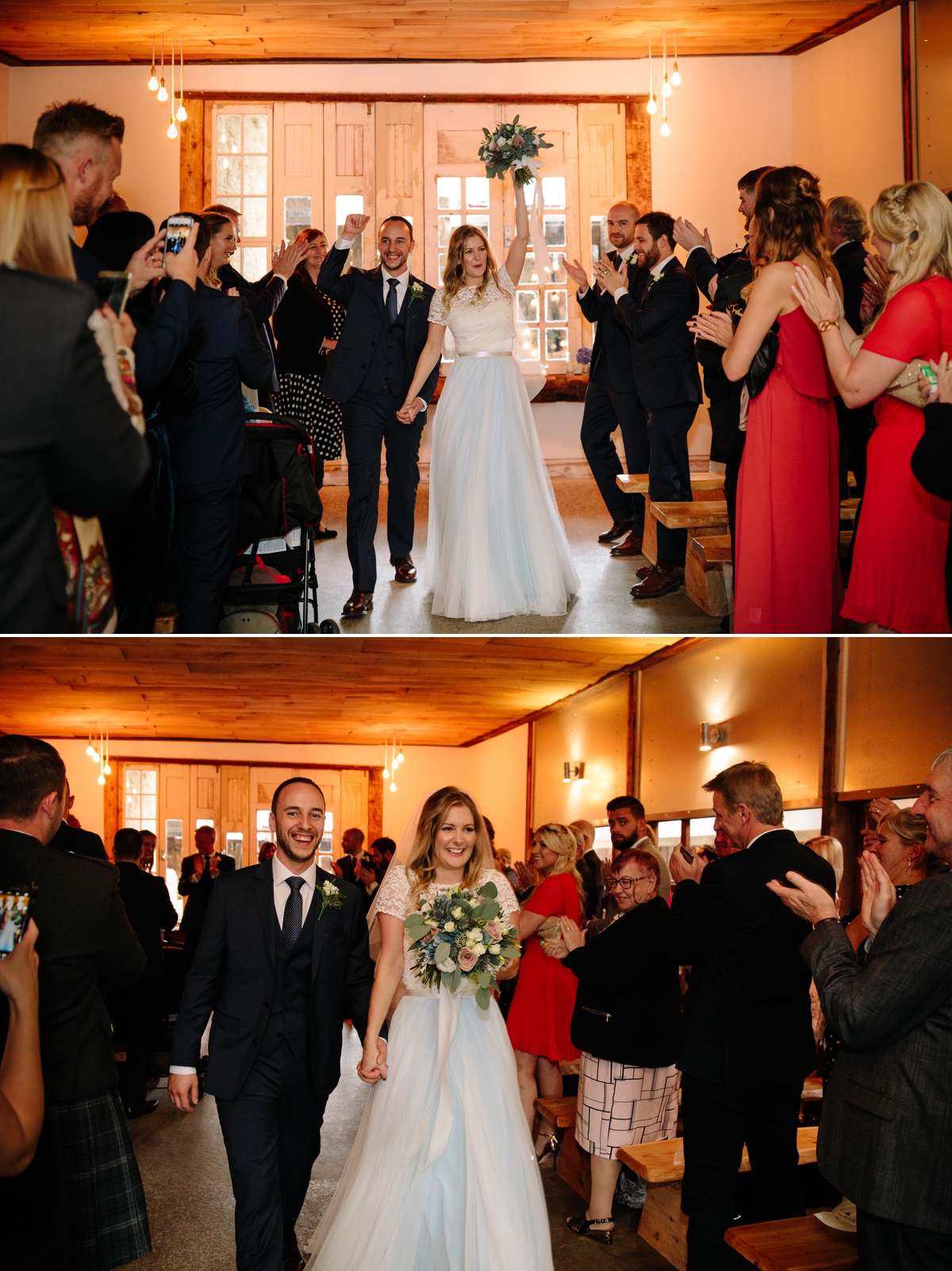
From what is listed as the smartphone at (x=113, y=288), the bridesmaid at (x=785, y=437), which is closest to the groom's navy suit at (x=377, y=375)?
the bridesmaid at (x=785, y=437)

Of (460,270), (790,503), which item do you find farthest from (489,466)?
(790,503)

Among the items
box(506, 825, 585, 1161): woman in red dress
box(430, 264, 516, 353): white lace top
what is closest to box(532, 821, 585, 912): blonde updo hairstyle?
box(506, 825, 585, 1161): woman in red dress

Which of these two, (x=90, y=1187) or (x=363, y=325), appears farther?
(x=363, y=325)

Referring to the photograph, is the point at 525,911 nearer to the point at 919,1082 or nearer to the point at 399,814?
the point at 919,1082

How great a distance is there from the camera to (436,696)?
7.61 metres

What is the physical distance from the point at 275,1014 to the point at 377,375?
329 cm

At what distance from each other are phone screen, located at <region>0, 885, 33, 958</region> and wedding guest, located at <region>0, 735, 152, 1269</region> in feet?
2.39

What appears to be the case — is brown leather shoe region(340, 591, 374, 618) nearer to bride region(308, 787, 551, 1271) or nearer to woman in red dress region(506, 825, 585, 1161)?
woman in red dress region(506, 825, 585, 1161)

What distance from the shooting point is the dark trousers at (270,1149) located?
2857 mm

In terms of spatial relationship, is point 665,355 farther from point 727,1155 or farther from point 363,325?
point 727,1155

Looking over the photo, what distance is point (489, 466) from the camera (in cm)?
511

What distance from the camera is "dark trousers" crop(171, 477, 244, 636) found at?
3.28 meters

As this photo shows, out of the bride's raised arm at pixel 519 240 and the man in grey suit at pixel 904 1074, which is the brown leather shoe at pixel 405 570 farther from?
the man in grey suit at pixel 904 1074

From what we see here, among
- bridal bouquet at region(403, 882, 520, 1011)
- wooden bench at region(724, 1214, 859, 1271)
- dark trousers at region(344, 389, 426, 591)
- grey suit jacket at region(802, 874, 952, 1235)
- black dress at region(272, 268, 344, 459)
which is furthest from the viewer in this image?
black dress at region(272, 268, 344, 459)
